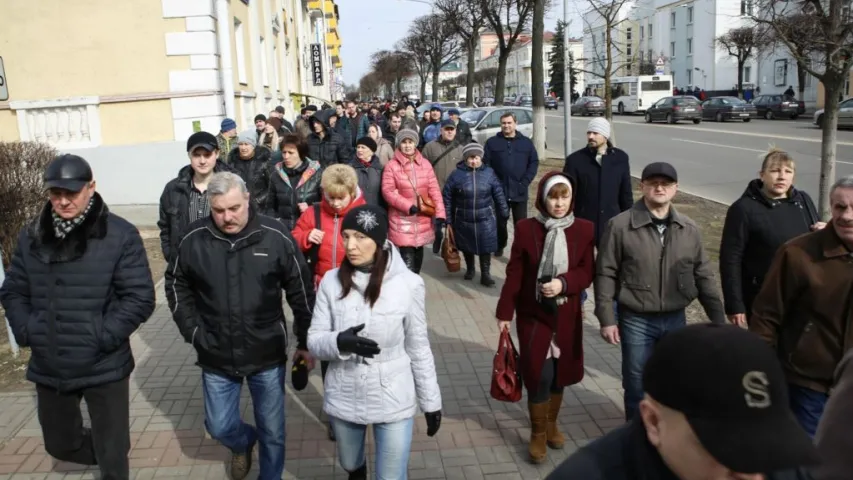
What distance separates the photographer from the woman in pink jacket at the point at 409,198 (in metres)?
7.07

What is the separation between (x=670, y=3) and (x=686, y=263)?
71.2m

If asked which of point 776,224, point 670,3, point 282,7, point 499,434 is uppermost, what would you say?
point 670,3

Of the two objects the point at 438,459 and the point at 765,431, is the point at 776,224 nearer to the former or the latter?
the point at 438,459

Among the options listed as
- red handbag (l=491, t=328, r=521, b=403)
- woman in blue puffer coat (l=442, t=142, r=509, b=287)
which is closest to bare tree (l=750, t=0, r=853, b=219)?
woman in blue puffer coat (l=442, t=142, r=509, b=287)

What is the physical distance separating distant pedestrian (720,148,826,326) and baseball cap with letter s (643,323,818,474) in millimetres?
3040

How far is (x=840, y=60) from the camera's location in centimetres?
762

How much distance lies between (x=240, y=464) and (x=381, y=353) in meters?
1.33

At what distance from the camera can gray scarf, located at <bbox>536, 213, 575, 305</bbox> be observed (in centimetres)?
418

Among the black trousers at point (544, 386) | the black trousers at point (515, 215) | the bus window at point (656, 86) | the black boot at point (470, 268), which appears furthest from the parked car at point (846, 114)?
the black trousers at point (544, 386)

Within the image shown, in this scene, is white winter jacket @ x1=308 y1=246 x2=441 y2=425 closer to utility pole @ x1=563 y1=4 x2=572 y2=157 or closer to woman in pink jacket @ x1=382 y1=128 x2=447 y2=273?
woman in pink jacket @ x1=382 y1=128 x2=447 y2=273

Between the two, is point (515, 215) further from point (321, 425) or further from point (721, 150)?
point (721, 150)

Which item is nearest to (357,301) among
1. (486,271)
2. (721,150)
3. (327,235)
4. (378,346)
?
(378,346)

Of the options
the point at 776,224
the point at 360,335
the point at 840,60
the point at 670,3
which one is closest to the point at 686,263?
the point at 776,224

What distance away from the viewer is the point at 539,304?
165 inches
